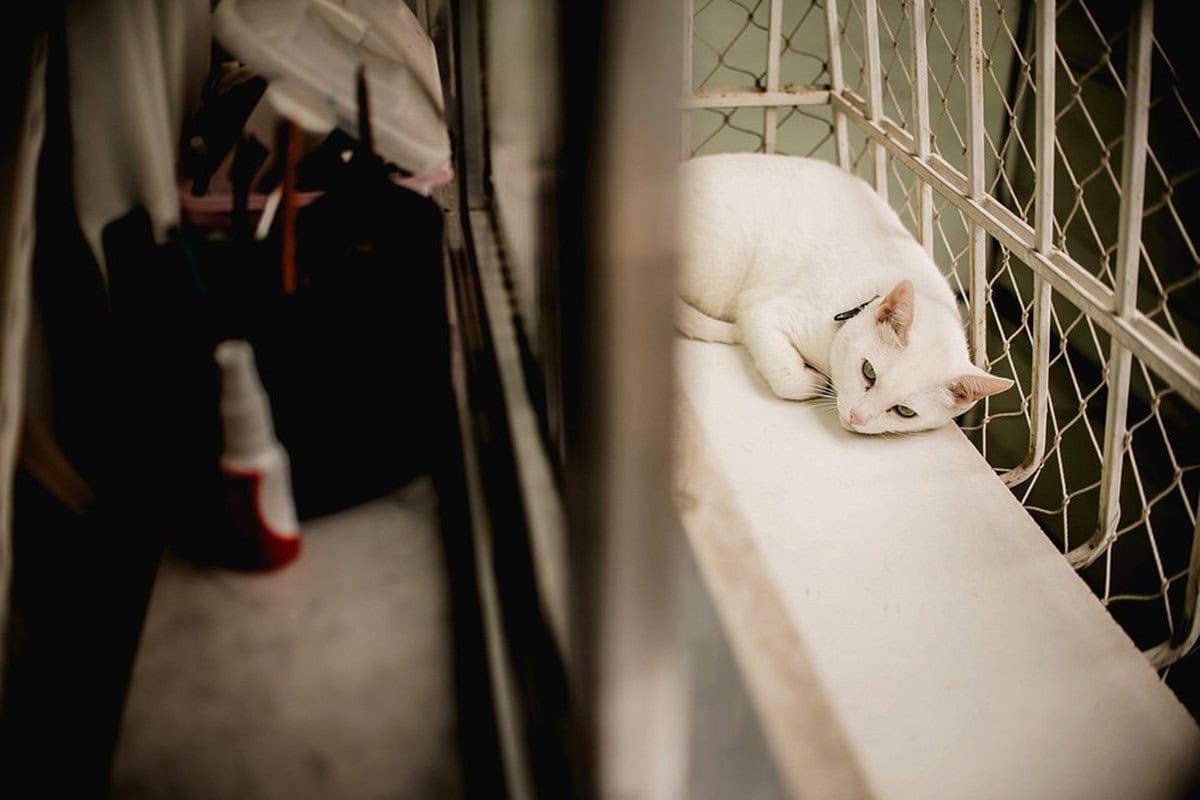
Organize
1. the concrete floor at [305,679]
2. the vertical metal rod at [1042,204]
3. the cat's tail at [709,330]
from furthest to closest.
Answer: the cat's tail at [709,330] < the vertical metal rod at [1042,204] < the concrete floor at [305,679]

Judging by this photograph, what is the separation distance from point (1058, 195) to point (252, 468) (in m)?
2.71

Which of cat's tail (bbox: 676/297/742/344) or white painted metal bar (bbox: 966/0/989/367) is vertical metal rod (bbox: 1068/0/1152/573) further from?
cat's tail (bbox: 676/297/742/344)

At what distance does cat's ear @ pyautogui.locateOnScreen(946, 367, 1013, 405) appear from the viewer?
136cm

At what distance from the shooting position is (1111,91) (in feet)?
7.59

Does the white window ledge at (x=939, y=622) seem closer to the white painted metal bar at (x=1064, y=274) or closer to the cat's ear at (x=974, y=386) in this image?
the cat's ear at (x=974, y=386)

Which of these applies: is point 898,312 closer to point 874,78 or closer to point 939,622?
point 939,622

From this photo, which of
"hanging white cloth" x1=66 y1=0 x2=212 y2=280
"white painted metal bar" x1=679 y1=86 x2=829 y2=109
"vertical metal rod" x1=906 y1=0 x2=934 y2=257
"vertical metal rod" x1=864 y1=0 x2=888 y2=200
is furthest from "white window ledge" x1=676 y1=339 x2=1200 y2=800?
"white painted metal bar" x1=679 y1=86 x2=829 y2=109

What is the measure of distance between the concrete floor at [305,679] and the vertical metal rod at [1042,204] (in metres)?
1.22

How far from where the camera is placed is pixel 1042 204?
4.37 ft

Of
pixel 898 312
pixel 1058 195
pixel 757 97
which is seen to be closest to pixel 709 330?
pixel 898 312

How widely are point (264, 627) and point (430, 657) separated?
0.13 m

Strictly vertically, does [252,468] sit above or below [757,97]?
below

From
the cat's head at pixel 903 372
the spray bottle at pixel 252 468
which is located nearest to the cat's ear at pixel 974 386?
the cat's head at pixel 903 372

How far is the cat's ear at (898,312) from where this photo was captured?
1364mm
